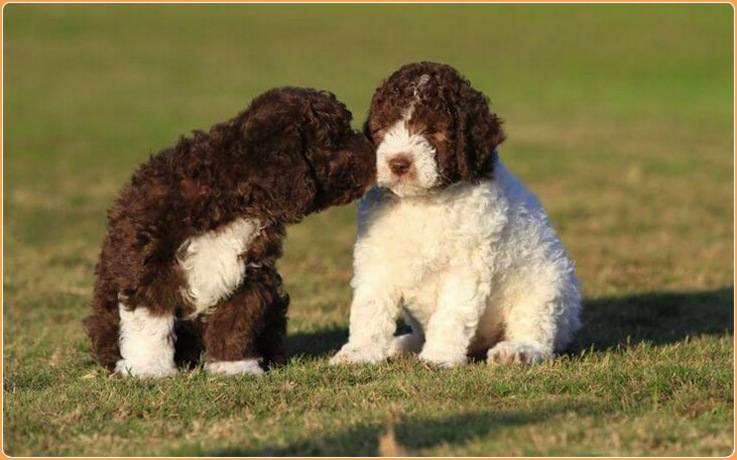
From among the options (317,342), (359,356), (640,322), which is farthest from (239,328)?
(640,322)

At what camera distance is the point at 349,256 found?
1593 cm

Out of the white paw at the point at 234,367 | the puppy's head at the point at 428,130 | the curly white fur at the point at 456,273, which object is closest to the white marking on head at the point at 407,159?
the puppy's head at the point at 428,130

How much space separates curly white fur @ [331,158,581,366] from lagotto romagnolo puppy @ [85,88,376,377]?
48cm

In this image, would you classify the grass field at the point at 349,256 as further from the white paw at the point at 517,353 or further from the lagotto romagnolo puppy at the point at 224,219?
the lagotto romagnolo puppy at the point at 224,219

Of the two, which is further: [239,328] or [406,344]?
[406,344]

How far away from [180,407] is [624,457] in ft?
8.04

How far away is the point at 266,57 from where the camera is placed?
164 ft

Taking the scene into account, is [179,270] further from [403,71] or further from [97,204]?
[97,204]

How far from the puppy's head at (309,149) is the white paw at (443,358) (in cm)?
111

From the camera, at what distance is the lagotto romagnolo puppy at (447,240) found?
8.23 metres

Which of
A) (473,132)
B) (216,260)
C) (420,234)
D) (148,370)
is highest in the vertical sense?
(473,132)

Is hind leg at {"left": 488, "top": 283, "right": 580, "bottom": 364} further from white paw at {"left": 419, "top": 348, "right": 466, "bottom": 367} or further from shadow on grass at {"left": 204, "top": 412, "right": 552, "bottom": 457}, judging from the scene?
shadow on grass at {"left": 204, "top": 412, "right": 552, "bottom": 457}

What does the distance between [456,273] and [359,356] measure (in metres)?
0.81

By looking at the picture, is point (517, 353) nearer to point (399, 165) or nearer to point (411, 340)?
point (411, 340)
